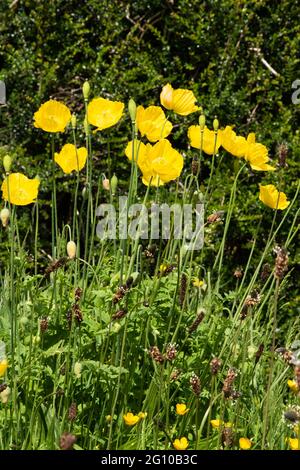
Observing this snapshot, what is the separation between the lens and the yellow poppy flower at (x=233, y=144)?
2.54 metres

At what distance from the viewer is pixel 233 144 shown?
255 cm

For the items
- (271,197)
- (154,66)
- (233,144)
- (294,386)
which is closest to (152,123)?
(233,144)

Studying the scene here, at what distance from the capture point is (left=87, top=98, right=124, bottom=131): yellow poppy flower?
8.15ft

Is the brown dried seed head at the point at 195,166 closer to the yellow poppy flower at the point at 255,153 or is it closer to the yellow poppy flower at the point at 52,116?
the yellow poppy flower at the point at 255,153

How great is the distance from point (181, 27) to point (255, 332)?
195 centimetres

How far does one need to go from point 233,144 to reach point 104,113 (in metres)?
0.38

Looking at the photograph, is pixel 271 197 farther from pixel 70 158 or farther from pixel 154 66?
pixel 154 66

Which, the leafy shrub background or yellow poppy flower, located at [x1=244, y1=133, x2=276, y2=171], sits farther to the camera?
the leafy shrub background

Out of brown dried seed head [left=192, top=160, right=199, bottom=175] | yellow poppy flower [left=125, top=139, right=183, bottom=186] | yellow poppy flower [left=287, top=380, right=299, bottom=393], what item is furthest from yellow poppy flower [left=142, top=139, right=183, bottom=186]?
yellow poppy flower [left=287, top=380, right=299, bottom=393]

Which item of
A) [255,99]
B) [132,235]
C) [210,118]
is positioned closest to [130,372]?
[132,235]

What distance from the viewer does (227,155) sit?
13.9 ft

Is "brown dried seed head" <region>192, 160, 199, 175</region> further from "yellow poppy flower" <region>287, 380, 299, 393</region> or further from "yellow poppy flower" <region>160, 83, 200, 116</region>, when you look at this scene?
"yellow poppy flower" <region>287, 380, 299, 393</region>

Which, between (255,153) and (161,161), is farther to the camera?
(255,153)

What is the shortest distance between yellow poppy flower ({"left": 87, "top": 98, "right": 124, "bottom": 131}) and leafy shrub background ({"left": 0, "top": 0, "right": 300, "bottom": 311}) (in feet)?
5.20
